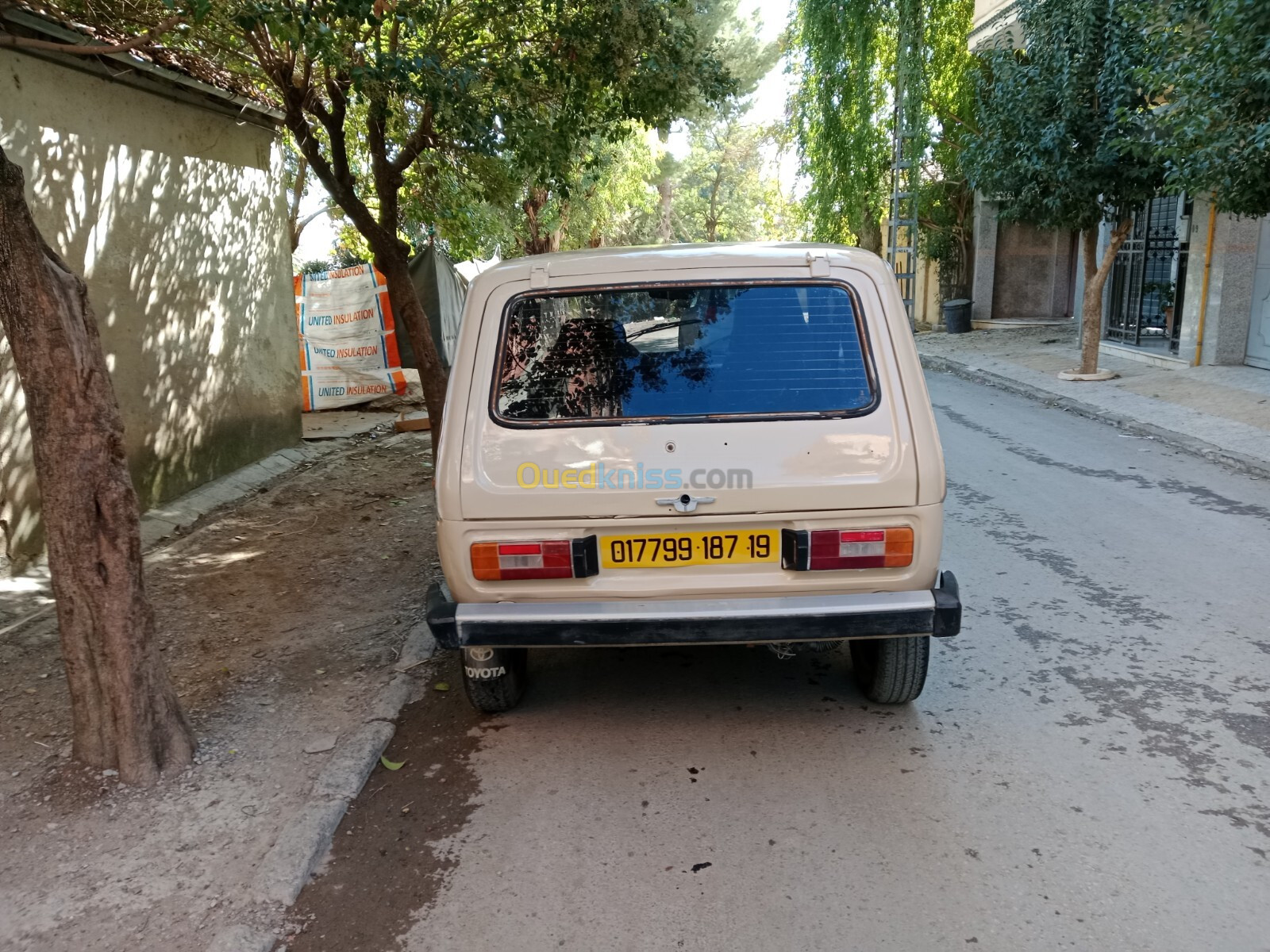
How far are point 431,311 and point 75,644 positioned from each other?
38.2ft

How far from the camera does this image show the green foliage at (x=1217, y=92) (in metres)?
8.34

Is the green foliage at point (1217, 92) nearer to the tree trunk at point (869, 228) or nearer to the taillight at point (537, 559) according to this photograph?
the taillight at point (537, 559)

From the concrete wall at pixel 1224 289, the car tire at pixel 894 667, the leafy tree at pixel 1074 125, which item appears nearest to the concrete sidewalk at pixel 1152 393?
the concrete wall at pixel 1224 289

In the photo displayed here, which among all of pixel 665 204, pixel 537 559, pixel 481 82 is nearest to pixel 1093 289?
pixel 481 82

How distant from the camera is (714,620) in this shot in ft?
11.6

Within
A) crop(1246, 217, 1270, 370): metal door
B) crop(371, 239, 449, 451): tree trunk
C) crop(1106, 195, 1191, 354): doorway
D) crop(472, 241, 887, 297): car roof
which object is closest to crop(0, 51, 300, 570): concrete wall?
crop(371, 239, 449, 451): tree trunk

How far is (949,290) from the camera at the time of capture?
26.2 metres

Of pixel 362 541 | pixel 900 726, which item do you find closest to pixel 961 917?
pixel 900 726

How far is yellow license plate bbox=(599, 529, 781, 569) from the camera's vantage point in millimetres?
3580

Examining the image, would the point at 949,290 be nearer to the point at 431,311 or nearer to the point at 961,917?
the point at 431,311

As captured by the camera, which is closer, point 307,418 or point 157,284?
point 157,284

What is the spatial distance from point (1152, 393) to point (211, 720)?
A: 12.1 metres

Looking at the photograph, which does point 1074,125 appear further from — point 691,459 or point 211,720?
point 211,720

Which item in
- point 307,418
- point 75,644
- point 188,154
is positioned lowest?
point 307,418
